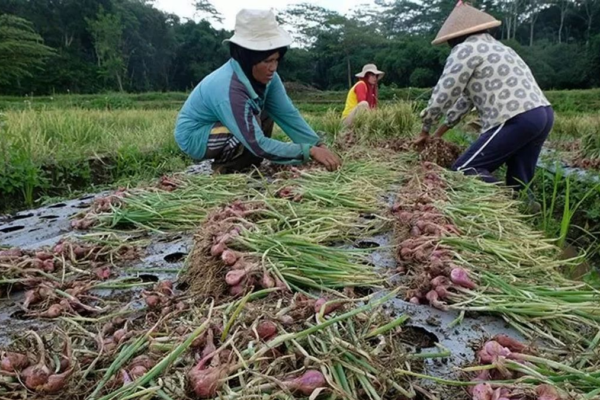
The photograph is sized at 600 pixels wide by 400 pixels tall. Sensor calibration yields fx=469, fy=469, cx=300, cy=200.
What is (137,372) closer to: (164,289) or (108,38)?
(164,289)

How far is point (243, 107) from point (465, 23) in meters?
1.42

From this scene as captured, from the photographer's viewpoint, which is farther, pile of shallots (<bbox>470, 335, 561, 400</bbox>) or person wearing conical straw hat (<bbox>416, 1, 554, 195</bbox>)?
person wearing conical straw hat (<bbox>416, 1, 554, 195</bbox>)

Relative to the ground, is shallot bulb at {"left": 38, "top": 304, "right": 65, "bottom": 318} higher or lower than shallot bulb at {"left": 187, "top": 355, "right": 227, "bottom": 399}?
lower

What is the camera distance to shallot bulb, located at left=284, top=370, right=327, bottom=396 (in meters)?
0.72

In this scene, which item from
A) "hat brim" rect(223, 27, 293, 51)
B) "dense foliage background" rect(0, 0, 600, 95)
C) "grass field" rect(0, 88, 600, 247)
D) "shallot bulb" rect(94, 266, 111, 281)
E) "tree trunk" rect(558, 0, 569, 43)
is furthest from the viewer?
"tree trunk" rect(558, 0, 569, 43)

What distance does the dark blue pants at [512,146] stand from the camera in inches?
102

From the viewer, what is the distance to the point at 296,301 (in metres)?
0.98

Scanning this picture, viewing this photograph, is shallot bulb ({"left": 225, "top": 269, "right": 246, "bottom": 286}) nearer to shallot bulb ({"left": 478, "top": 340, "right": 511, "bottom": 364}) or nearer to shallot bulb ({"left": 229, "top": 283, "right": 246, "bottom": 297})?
shallot bulb ({"left": 229, "top": 283, "right": 246, "bottom": 297})

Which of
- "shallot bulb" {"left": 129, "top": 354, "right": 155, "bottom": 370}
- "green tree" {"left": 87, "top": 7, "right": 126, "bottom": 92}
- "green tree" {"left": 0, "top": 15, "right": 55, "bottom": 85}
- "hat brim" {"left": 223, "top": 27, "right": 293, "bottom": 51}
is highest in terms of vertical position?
"green tree" {"left": 87, "top": 7, "right": 126, "bottom": 92}

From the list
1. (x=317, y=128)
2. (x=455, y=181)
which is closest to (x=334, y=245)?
(x=455, y=181)

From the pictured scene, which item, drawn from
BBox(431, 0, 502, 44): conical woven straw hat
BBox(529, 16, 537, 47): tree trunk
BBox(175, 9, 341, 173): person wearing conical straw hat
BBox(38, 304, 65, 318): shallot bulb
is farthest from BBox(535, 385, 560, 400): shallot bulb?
BBox(529, 16, 537, 47): tree trunk

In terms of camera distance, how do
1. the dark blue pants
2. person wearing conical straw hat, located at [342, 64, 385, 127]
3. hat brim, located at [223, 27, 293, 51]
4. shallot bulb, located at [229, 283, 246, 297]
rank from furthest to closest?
person wearing conical straw hat, located at [342, 64, 385, 127]
the dark blue pants
hat brim, located at [223, 27, 293, 51]
shallot bulb, located at [229, 283, 246, 297]

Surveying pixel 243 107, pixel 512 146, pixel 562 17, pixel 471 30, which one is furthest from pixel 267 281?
pixel 562 17

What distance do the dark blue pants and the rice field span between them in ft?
1.73
